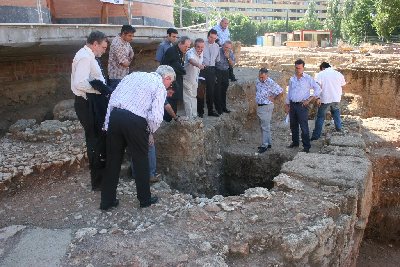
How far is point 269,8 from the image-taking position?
8781cm

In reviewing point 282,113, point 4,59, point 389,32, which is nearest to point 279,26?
point 389,32

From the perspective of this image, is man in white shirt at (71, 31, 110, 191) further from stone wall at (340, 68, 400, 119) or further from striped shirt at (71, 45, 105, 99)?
stone wall at (340, 68, 400, 119)

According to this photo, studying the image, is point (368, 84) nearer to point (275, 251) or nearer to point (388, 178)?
point (388, 178)

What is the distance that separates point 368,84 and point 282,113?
6.38 m

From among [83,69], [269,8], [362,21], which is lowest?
[83,69]

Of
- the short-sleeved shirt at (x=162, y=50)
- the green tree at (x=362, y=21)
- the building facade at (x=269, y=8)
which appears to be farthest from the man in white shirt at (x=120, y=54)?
the building facade at (x=269, y=8)

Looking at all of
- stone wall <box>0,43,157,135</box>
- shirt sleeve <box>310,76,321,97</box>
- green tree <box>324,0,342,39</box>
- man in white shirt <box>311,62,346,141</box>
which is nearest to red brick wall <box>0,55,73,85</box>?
stone wall <box>0,43,157,135</box>

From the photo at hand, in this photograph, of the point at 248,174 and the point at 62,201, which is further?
the point at 248,174

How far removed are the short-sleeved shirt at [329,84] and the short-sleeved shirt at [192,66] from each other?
8.40 ft

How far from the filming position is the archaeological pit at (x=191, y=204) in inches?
145

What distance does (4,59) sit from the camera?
23.7 feet

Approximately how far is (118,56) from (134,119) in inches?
92.8

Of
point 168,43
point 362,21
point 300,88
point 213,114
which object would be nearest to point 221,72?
point 213,114

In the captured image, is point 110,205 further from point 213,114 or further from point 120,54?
point 213,114
